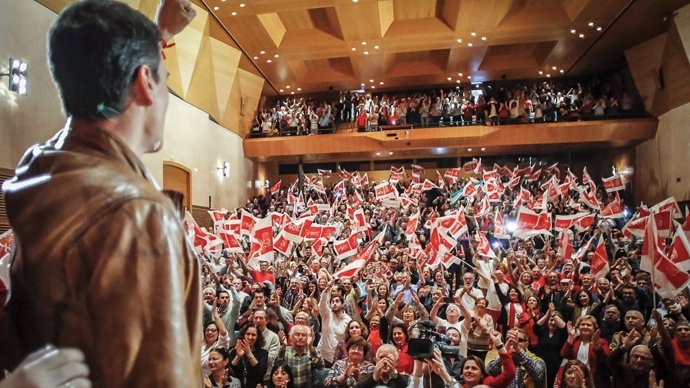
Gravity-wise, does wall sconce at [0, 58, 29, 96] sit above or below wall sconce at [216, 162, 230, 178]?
above

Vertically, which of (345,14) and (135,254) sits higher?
(345,14)

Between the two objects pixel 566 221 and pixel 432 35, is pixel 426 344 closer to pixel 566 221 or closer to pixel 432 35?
pixel 566 221

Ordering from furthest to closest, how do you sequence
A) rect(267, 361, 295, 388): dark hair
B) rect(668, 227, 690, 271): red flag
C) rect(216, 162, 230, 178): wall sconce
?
1. rect(216, 162, 230, 178): wall sconce
2. rect(668, 227, 690, 271): red flag
3. rect(267, 361, 295, 388): dark hair

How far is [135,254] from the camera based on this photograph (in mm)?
894

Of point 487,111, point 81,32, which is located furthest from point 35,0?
point 487,111

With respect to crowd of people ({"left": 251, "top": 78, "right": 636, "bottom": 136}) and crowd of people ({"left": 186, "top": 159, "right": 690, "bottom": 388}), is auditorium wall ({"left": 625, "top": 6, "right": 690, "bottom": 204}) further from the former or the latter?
crowd of people ({"left": 186, "top": 159, "right": 690, "bottom": 388})

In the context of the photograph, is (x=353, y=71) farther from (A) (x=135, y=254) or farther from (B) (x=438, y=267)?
(A) (x=135, y=254)

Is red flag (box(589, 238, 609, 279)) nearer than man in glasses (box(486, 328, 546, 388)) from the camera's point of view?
No

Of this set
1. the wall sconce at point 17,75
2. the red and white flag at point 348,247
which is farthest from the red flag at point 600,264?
the wall sconce at point 17,75

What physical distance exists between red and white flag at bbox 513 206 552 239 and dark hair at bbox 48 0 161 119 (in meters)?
10.8

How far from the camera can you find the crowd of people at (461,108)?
936 inches

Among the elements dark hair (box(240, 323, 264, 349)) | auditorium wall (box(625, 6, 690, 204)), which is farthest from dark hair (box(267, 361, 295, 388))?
auditorium wall (box(625, 6, 690, 204))

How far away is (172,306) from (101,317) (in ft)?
0.36

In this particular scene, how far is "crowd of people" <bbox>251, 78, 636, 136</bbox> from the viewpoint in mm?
23766
